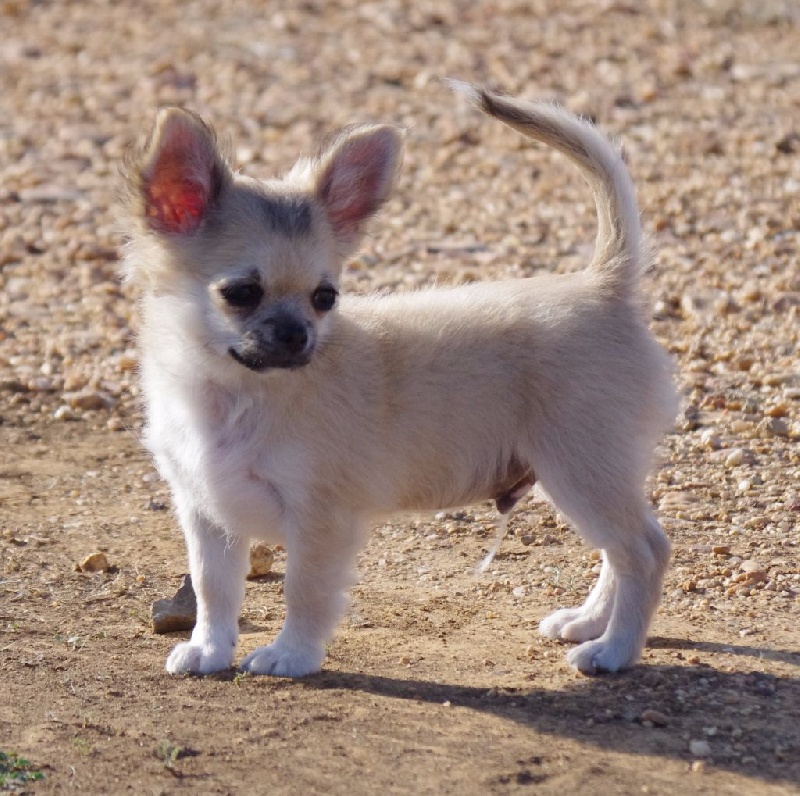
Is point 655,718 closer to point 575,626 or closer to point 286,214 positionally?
point 575,626

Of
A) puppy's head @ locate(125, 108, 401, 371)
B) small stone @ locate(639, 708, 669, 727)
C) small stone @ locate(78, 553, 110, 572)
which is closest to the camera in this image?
small stone @ locate(639, 708, 669, 727)

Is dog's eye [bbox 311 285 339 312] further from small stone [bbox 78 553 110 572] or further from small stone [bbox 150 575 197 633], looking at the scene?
small stone [bbox 78 553 110 572]

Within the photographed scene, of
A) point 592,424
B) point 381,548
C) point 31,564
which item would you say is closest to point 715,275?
point 381,548

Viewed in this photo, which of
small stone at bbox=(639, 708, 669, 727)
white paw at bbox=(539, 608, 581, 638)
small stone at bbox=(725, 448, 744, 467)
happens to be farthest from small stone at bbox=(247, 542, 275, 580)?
small stone at bbox=(725, 448, 744, 467)

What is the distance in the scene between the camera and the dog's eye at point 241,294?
4930 millimetres

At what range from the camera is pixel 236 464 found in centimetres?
501

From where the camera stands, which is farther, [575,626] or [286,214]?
[575,626]

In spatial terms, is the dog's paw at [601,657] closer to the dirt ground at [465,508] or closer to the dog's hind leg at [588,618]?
the dirt ground at [465,508]

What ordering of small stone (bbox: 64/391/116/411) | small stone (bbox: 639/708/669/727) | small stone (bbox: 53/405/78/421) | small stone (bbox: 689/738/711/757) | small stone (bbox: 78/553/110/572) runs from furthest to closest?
small stone (bbox: 64/391/116/411) < small stone (bbox: 53/405/78/421) < small stone (bbox: 78/553/110/572) < small stone (bbox: 639/708/669/727) < small stone (bbox: 689/738/711/757)

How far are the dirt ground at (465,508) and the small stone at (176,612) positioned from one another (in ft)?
0.25

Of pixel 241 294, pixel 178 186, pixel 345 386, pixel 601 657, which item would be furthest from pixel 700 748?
pixel 178 186

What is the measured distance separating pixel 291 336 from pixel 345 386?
390 mm

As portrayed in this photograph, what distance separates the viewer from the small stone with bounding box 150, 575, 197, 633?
5633mm

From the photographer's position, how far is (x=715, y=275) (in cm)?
940
